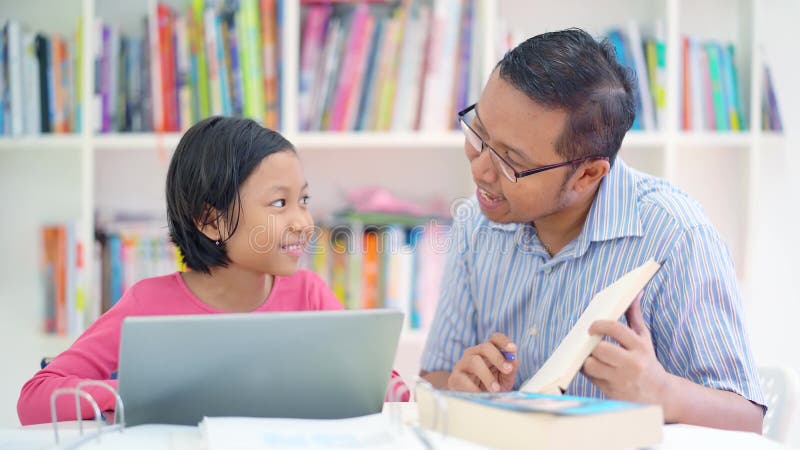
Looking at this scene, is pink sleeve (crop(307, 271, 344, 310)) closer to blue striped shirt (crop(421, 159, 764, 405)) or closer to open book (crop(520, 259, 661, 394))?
blue striped shirt (crop(421, 159, 764, 405))

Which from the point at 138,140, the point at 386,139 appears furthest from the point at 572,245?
the point at 138,140

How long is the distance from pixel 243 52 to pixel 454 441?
5.57 feet

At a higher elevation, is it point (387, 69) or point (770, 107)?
point (387, 69)

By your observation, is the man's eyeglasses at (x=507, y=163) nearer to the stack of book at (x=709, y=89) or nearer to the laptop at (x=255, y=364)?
the laptop at (x=255, y=364)

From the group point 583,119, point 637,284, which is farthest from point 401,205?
point 637,284

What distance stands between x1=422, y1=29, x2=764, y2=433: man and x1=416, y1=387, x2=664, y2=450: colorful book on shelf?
0.25 meters

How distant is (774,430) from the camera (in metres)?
1.46

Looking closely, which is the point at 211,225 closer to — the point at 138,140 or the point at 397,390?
the point at 397,390

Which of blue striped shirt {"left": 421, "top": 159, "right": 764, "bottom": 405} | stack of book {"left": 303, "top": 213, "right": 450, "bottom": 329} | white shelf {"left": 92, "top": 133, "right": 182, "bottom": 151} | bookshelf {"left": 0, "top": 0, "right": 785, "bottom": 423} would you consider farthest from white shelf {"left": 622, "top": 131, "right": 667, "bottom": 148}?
white shelf {"left": 92, "top": 133, "right": 182, "bottom": 151}

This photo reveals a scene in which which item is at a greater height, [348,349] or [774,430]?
[348,349]

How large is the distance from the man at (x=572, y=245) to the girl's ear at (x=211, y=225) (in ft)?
1.45

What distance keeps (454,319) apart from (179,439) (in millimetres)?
770

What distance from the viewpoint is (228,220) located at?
5.01 ft

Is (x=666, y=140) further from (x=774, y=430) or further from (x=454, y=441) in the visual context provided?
(x=454, y=441)
